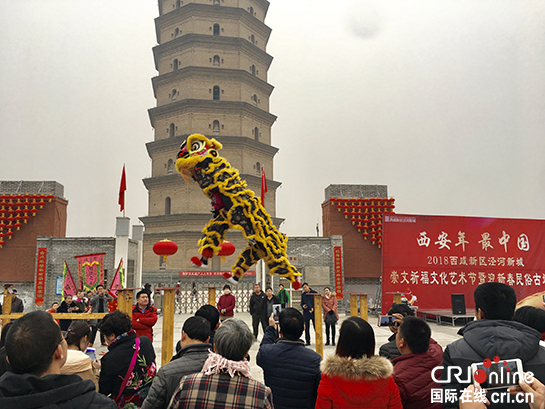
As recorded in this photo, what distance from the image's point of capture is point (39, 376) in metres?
1.52

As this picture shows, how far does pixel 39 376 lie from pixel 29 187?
57.5 ft

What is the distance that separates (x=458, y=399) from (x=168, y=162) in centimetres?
2383

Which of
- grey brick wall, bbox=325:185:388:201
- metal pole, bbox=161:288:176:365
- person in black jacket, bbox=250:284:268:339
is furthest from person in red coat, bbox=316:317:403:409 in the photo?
grey brick wall, bbox=325:185:388:201

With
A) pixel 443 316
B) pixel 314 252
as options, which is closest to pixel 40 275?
pixel 314 252

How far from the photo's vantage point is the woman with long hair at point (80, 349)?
2.57 metres

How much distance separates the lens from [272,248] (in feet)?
17.7

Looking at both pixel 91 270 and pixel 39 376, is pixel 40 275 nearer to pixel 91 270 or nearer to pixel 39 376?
pixel 91 270

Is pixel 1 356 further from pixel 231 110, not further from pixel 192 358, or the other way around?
pixel 231 110

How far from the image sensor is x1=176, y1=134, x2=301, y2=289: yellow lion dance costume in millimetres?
5410

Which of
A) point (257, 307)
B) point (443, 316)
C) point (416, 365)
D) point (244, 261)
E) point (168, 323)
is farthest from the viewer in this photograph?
point (443, 316)

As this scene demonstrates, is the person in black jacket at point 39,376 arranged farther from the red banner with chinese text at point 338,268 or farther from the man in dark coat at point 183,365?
the red banner with chinese text at point 338,268

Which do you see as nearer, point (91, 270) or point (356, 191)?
point (91, 270)

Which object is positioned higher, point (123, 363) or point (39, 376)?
point (39, 376)

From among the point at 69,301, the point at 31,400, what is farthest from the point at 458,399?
the point at 69,301
